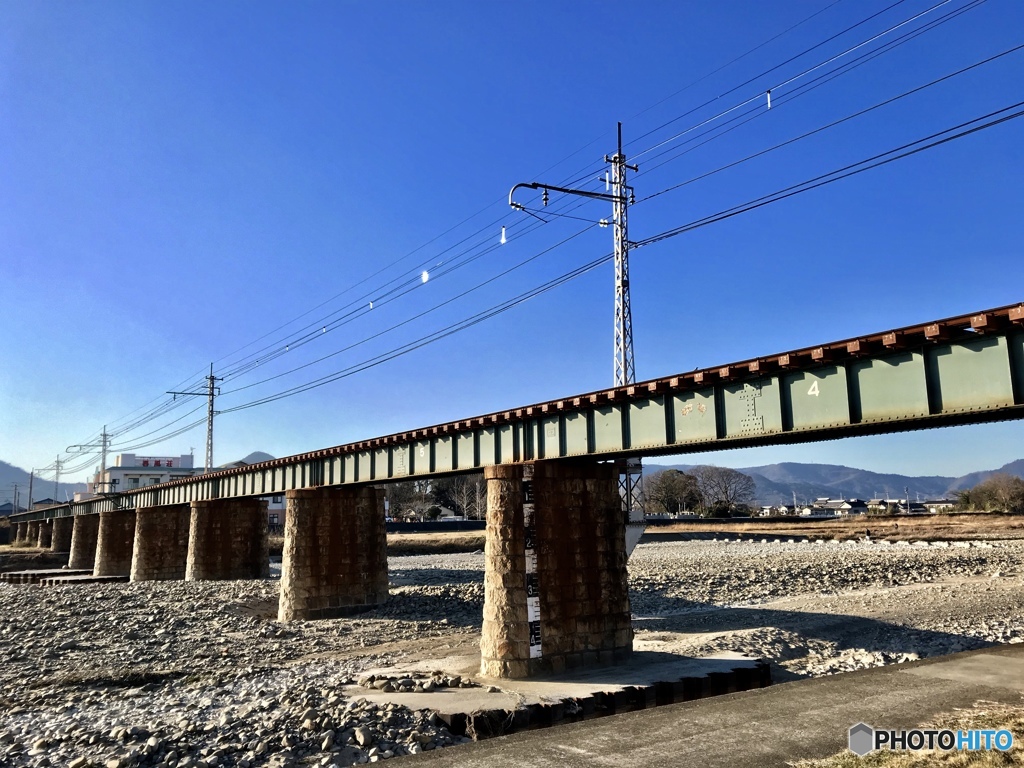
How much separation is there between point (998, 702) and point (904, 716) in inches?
87.2

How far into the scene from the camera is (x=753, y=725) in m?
12.6

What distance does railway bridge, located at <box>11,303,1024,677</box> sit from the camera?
13.2 metres

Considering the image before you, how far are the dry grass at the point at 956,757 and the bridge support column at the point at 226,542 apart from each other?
4519cm

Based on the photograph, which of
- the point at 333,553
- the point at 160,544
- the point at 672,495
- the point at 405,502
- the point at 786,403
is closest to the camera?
the point at 786,403

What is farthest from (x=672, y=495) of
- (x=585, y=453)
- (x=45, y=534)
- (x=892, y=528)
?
(x=585, y=453)

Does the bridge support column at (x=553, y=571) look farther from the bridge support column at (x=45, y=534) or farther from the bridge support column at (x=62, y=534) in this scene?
the bridge support column at (x=45, y=534)

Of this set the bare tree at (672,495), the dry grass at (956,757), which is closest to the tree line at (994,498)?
the bare tree at (672,495)

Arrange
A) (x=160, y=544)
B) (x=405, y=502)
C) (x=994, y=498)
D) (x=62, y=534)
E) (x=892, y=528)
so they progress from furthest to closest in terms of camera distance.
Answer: (x=405, y=502) → (x=994, y=498) → (x=62, y=534) → (x=892, y=528) → (x=160, y=544)

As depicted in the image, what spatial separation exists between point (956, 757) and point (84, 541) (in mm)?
82195

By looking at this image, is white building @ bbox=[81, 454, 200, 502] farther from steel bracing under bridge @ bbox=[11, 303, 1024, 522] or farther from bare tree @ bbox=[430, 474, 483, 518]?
steel bracing under bridge @ bbox=[11, 303, 1024, 522]

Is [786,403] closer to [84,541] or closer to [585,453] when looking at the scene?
[585,453]

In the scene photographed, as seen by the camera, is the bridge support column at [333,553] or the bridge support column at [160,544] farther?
the bridge support column at [160,544]

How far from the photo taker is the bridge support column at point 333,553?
110 ft

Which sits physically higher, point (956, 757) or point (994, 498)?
point (994, 498)
